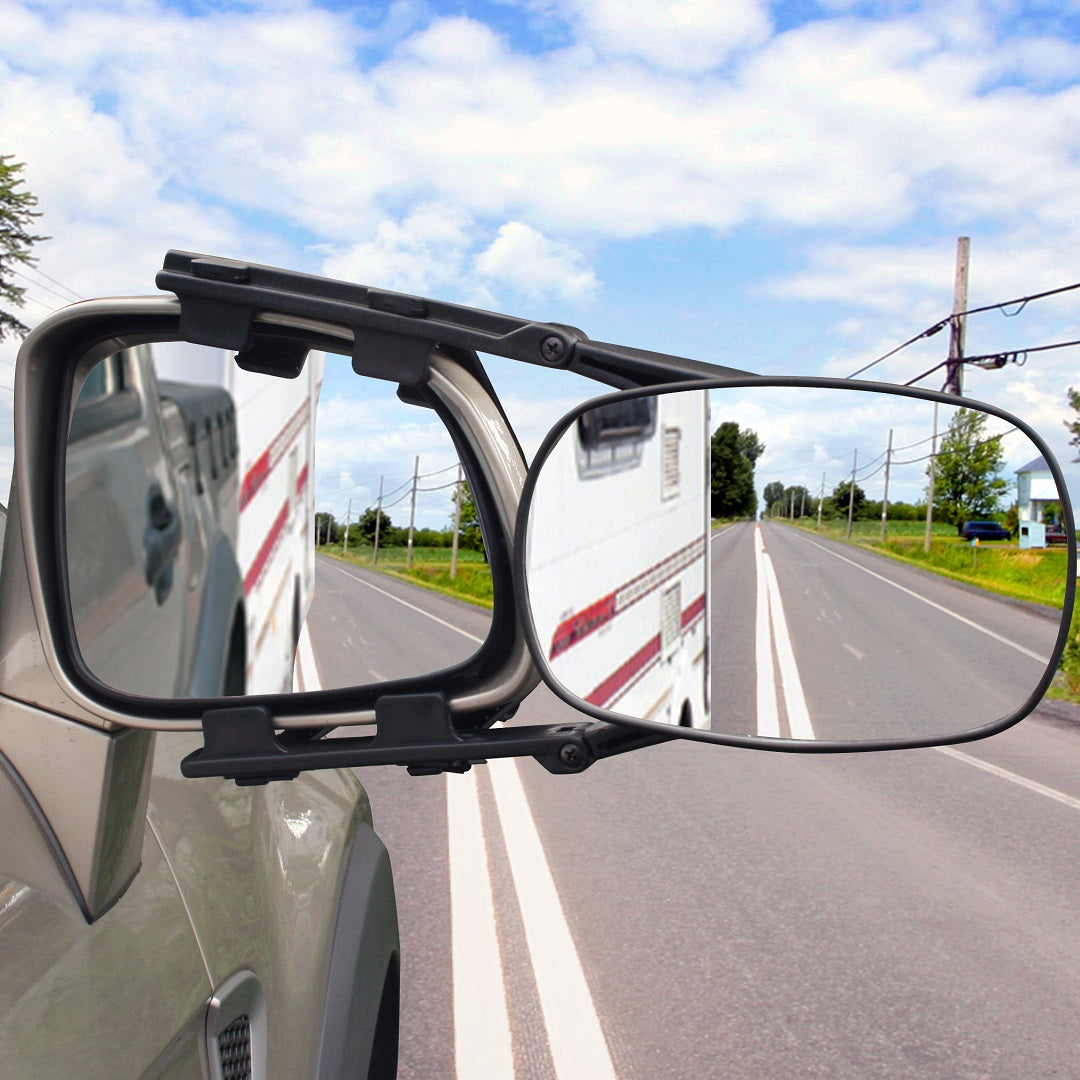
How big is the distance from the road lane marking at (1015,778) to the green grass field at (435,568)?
21.1ft

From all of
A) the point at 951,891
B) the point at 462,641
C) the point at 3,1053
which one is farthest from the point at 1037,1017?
the point at 3,1053

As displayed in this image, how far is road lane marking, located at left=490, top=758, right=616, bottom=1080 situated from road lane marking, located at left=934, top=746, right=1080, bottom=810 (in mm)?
3017

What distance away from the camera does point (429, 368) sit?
97 centimetres

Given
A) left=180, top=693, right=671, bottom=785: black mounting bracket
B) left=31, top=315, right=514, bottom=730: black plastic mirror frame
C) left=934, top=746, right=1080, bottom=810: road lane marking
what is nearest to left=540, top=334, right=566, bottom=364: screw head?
left=31, top=315, right=514, bottom=730: black plastic mirror frame

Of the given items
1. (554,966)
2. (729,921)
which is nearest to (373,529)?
(554,966)

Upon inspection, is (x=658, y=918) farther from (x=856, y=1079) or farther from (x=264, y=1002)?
(x=264, y=1002)

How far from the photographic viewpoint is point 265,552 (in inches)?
41.8

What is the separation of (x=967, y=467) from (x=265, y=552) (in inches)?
31.7

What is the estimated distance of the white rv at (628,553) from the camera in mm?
980

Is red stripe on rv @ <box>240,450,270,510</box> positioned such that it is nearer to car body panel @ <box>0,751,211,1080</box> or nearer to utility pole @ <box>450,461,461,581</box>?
utility pole @ <box>450,461,461,581</box>

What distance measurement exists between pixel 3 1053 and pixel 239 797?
2.45 ft

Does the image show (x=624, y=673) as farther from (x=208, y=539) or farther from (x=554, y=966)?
(x=554, y=966)

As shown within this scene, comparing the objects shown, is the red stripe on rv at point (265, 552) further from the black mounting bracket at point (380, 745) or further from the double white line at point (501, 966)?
the double white line at point (501, 966)

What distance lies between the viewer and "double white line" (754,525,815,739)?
1.18m
